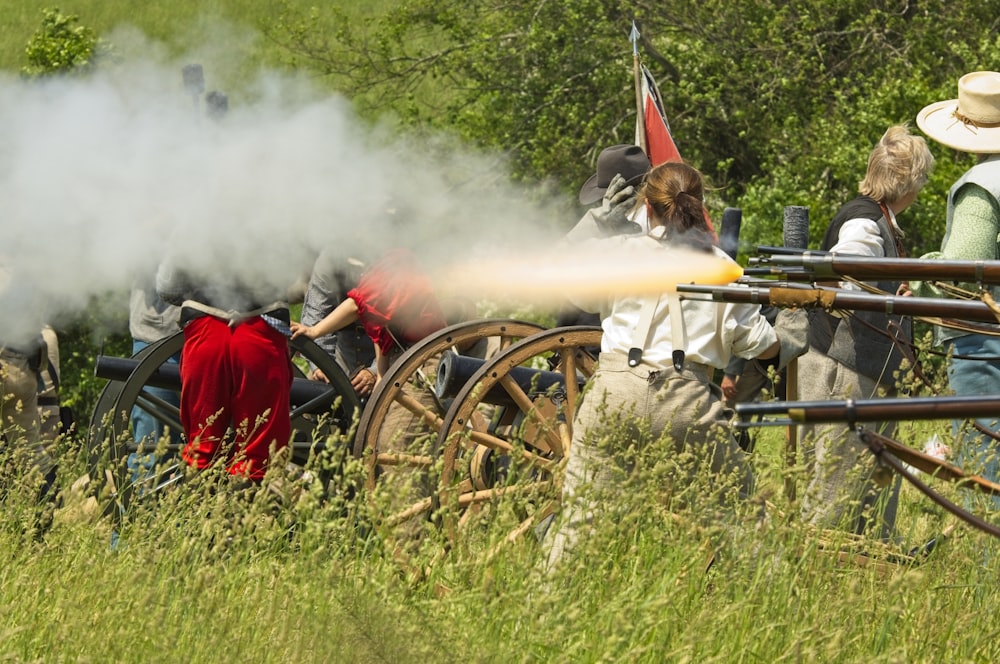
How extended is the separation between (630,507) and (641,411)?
59cm

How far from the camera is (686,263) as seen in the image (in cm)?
441

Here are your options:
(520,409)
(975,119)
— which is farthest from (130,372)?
(975,119)

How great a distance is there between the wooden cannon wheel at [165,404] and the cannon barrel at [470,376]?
362mm

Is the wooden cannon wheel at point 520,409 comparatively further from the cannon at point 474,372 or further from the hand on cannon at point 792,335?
the hand on cannon at point 792,335

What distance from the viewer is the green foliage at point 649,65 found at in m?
11.2

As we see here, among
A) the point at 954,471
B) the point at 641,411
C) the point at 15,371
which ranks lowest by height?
the point at 15,371

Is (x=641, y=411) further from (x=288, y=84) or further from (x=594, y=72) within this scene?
(x=594, y=72)

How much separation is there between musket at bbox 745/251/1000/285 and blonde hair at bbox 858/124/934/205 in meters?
2.03

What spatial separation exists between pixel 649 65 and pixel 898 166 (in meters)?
7.49

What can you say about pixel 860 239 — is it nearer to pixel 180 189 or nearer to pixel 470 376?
pixel 470 376

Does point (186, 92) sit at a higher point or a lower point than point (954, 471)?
higher

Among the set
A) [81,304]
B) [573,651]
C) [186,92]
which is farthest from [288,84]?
[573,651]

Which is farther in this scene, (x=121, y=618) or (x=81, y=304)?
(x=81, y=304)

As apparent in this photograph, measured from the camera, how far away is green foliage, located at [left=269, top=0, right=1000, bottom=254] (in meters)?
11.2
